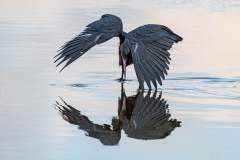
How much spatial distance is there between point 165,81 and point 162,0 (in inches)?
259

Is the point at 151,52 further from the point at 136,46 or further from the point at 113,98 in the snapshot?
the point at 113,98

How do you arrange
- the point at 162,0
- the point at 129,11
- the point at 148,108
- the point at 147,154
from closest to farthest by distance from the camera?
the point at 147,154 → the point at 148,108 → the point at 129,11 → the point at 162,0

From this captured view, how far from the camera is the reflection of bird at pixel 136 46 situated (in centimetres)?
858

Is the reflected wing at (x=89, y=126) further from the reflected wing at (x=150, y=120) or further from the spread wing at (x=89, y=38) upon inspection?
the spread wing at (x=89, y=38)

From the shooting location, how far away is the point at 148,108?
8.20m

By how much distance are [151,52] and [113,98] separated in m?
0.71

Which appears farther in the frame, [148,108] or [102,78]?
[102,78]

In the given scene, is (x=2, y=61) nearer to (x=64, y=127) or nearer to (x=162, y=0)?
(x=64, y=127)

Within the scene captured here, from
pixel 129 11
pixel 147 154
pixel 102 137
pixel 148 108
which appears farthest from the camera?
pixel 129 11

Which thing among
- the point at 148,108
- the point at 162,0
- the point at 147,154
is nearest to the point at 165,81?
the point at 148,108

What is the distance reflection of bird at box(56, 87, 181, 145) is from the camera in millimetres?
7088

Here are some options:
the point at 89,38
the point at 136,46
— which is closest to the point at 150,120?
the point at 136,46

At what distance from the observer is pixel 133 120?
7.67 m

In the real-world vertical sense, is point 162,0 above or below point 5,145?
below
